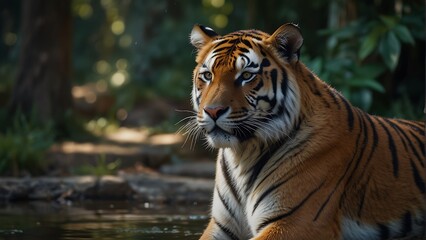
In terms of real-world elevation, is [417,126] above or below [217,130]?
below

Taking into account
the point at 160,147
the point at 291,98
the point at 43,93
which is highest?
the point at 291,98

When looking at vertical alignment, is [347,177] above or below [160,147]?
above

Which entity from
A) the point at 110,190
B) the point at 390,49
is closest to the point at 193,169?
the point at 110,190

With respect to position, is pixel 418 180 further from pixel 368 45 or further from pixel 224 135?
pixel 368 45

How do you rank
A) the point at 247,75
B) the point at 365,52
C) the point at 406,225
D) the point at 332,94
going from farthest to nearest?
A: 1. the point at 365,52
2. the point at 332,94
3. the point at 406,225
4. the point at 247,75

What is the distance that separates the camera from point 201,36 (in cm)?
536

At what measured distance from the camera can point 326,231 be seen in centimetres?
484

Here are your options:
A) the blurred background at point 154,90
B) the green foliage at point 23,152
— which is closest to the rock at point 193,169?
the blurred background at point 154,90

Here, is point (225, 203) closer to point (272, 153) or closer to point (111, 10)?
point (272, 153)

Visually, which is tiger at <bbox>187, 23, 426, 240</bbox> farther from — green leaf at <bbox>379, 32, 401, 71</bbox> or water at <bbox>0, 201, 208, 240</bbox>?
green leaf at <bbox>379, 32, 401, 71</bbox>

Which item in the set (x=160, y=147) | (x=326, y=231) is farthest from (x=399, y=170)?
(x=160, y=147)

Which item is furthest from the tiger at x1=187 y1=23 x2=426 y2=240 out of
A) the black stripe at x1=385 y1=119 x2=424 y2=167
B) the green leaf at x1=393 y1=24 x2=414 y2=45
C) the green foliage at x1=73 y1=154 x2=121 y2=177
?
the green foliage at x1=73 y1=154 x2=121 y2=177

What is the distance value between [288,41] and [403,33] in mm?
4763

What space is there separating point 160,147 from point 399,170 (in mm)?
8337
